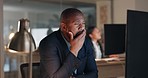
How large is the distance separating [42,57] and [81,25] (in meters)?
0.28

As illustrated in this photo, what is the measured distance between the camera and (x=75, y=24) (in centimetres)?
138

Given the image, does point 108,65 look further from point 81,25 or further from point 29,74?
point 81,25

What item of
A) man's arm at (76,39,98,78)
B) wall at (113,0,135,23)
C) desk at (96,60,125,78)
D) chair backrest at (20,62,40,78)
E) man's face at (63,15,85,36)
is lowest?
desk at (96,60,125,78)

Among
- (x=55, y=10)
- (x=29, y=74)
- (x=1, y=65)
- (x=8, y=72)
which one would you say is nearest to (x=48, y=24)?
(x=55, y=10)

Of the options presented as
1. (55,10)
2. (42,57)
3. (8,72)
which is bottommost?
(8,72)

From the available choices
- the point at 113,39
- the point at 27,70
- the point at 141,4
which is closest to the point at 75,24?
the point at 27,70

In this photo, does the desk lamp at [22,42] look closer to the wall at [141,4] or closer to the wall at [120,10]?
the wall at [141,4]

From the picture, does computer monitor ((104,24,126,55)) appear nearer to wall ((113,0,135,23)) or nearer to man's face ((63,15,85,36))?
man's face ((63,15,85,36))

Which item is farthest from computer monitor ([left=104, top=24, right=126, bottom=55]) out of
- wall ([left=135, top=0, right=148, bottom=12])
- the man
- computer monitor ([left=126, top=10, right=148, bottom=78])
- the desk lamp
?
wall ([left=135, top=0, right=148, bottom=12])

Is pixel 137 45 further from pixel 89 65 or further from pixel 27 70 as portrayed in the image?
pixel 27 70

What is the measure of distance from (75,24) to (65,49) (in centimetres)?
17

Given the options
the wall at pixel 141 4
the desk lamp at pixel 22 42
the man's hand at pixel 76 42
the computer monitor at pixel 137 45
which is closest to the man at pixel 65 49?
the man's hand at pixel 76 42

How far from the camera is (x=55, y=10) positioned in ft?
17.5

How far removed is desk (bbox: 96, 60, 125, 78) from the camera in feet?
8.94
